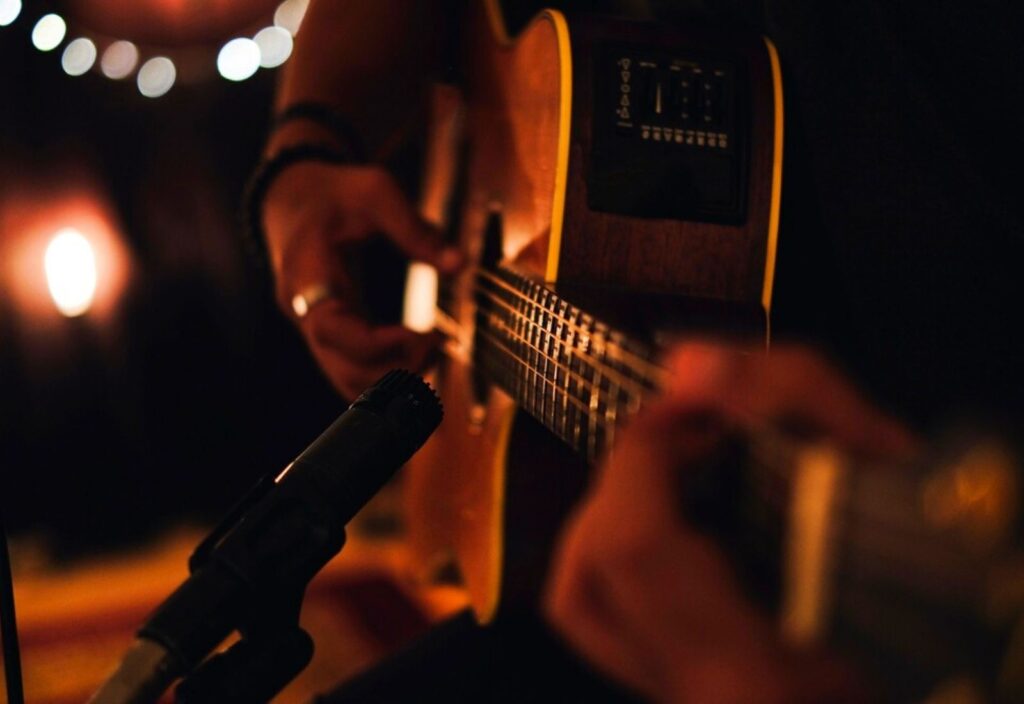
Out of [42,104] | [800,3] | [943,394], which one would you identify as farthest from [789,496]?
[42,104]

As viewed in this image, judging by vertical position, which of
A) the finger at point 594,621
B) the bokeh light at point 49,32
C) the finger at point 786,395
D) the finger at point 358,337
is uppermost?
the bokeh light at point 49,32

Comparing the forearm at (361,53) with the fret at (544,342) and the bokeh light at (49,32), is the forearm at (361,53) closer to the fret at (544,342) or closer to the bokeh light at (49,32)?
the fret at (544,342)

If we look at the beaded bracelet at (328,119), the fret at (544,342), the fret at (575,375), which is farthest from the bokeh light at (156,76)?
the fret at (575,375)

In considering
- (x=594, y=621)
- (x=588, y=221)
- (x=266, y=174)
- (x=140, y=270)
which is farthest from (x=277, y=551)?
(x=140, y=270)

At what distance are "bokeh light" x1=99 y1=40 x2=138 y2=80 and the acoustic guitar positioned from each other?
1689 millimetres

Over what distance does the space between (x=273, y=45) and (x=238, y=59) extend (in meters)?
0.11

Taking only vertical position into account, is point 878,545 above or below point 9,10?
below

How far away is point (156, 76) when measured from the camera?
2.66 m

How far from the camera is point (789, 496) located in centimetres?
39

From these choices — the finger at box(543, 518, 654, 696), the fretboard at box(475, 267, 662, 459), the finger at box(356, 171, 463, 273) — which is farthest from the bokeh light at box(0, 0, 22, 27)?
the finger at box(543, 518, 654, 696)

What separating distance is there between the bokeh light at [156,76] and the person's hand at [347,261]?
1.73 meters

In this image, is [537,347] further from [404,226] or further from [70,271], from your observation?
[70,271]

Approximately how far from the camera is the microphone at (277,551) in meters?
0.51

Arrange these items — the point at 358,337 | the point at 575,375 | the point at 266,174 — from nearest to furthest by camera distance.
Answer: the point at 575,375 < the point at 358,337 < the point at 266,174
